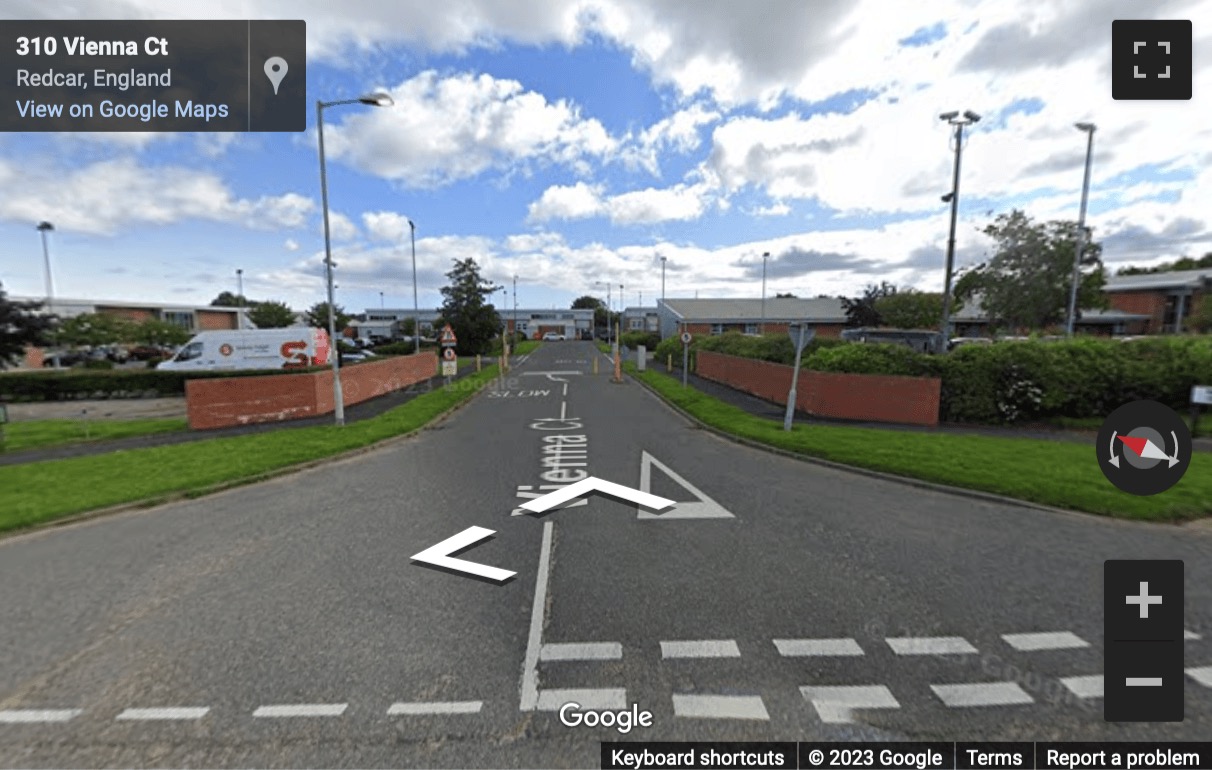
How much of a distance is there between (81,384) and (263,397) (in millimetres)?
12333

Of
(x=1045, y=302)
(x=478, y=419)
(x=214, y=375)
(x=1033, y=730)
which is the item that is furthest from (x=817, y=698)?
(x=1045, y=302)

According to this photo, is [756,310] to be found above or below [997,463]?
above

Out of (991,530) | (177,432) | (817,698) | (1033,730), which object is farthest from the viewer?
(177,432)

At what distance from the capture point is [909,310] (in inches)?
1462

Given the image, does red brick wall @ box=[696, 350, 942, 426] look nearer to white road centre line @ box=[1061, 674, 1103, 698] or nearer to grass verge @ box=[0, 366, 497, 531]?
white road centre line @ box=[1061, 674, 1103, 698]

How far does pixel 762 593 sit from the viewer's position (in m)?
3.95

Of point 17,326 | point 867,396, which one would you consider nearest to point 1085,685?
point 867,396

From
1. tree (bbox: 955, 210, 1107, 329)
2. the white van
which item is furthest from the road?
tree (bbox: 955, 210, 1107, 329)

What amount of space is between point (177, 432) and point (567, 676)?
13231 millimetres

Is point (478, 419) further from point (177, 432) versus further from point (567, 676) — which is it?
point (567, 676)

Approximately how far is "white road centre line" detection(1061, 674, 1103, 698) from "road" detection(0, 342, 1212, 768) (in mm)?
18

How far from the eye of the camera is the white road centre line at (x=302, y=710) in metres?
2.69

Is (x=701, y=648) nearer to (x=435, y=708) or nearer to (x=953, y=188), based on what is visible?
(x=435, y=708)

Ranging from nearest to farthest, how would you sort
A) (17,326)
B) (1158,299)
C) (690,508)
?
(690,508) < (17,326) < (1158,299)
